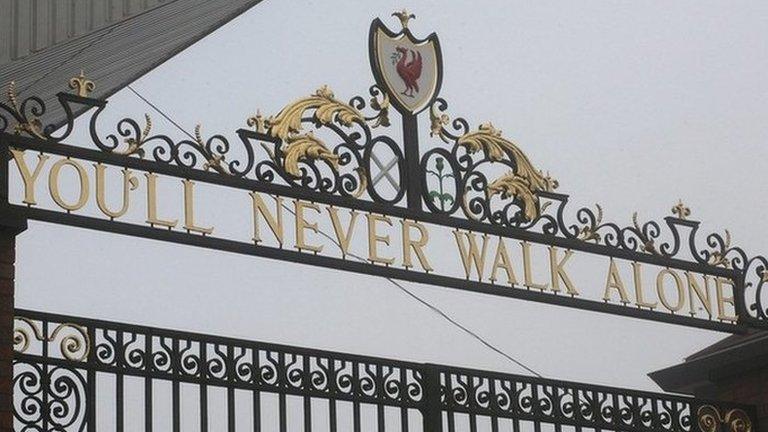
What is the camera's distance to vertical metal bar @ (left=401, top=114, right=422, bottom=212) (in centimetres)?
1146

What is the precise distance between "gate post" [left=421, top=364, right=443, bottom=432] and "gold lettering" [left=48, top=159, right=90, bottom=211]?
2.15 metres

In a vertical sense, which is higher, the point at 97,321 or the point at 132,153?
the point at 132,153

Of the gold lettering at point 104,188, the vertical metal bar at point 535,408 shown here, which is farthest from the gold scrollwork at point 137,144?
the vertical metal bar at point 535,408

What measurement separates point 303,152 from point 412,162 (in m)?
0.74

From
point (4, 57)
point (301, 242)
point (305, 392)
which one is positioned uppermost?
point (4, 57)

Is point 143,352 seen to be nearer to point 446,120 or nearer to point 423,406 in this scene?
point 423,406

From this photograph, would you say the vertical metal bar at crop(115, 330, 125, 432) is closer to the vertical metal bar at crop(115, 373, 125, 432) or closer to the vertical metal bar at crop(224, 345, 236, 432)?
the vertical metal bar at crop(115, 373, 125, 432)

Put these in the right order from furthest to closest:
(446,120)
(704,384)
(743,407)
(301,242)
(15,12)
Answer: (704,384) → (743,407) → (446,120) → (301,242) → (15,12)

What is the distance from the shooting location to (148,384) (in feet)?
33.5

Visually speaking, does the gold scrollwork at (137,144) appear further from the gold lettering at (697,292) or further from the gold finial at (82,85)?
the gold lettering at (697,292)

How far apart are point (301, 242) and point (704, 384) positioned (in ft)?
13.0

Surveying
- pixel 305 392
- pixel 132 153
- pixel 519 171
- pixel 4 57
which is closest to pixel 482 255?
pixel 519 171

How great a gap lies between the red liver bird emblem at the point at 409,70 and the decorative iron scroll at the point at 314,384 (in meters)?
1.58

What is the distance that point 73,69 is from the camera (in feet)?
38.8
